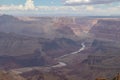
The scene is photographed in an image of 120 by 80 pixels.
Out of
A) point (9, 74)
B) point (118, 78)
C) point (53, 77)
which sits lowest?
point (53, 77)

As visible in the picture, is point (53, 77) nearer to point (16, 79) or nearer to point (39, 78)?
point (39, 78)

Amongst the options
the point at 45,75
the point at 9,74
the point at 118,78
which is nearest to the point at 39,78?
the point at 45,75

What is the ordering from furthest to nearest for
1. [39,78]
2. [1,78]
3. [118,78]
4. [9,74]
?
[39,78] → [9,74] → [1,78] → [118,78]

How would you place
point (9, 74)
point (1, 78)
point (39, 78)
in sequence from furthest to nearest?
point (39, 78) → point (9, 74) → point (1, 78)

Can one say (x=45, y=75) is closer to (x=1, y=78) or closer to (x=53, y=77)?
(x=53, y=77)

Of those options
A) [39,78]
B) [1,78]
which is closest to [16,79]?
[1,78]

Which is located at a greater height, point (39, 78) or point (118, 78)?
point (118, 78)

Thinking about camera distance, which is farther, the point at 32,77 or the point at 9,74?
the point at 32,77

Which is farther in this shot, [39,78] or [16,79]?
[39,78]

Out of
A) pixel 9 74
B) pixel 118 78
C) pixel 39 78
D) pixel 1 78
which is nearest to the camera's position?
pixel 118 78
